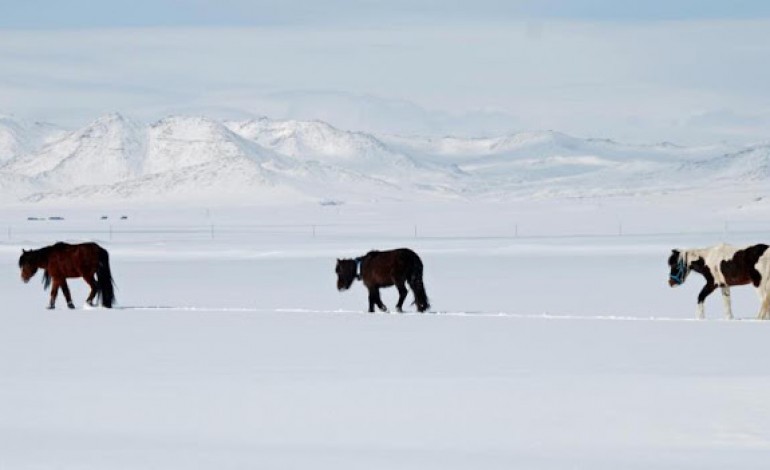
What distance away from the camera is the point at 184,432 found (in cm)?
1003

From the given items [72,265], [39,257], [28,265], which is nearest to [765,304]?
[72,265]

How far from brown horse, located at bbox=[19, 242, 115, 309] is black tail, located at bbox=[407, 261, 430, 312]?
14.9ft

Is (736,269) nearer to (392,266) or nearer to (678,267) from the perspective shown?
(678,267)

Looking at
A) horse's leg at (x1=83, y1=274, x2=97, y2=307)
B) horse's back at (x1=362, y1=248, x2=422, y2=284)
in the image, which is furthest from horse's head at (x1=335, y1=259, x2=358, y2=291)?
horse's leg at (x1=83, y1=274, x2=97, y2=307)

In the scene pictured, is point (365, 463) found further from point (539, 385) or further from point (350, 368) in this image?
point (350, 368)

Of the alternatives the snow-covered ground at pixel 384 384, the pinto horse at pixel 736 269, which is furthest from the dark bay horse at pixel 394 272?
the pinto horse at pixel 736 269

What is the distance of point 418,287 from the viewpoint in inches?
805

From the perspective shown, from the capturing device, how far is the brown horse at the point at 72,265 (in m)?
21.3

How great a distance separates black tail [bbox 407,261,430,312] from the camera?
2041 cm

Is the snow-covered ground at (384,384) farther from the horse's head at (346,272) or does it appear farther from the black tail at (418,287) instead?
the horse's head at (346,272)

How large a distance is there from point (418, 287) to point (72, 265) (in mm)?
5195

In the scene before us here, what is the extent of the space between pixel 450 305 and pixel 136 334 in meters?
7.38

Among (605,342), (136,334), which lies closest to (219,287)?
(136,334)

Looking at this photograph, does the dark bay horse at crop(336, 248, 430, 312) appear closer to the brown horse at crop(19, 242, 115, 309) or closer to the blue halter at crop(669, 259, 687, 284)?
the blue halter at crop(669, 259, 687, 284)
